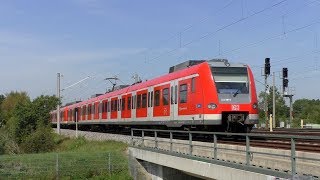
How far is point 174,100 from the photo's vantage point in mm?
22953

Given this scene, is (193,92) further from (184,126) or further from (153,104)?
(153,104)

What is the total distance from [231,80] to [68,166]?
12.0 m

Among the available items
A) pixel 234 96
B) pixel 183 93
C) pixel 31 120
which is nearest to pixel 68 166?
pixel 183 93

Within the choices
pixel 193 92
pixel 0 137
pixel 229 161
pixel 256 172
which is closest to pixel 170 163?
pixel 193 92

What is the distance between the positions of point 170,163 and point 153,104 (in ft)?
27.7

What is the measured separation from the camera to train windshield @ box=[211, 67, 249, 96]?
786 inches

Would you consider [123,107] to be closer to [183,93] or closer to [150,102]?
[150,102]

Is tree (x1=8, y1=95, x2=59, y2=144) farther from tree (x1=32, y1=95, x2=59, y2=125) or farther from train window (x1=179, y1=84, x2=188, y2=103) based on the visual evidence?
train window (x1=179, y1=84, x2=188, y2=103)

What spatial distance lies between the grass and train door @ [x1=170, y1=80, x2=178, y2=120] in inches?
216

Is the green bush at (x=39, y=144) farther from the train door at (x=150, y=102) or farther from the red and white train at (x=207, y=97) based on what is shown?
the red and white train at (x=207, y=97)

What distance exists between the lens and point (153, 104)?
26.6 m

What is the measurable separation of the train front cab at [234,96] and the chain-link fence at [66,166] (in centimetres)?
912

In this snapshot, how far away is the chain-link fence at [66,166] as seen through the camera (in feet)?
89.0

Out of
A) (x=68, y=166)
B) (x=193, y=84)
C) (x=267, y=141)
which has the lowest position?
(x=68, y=166)
